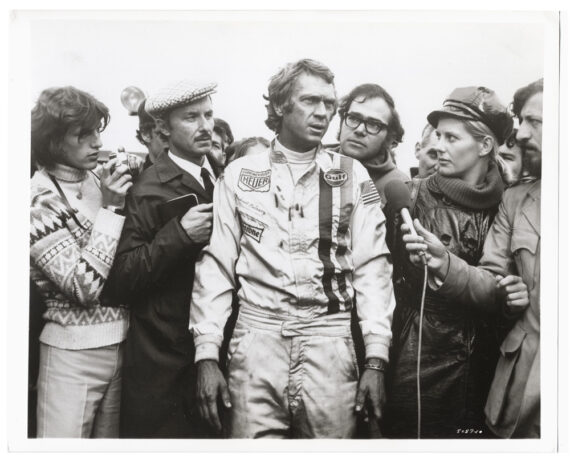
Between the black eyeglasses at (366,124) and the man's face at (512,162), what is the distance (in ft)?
1.99

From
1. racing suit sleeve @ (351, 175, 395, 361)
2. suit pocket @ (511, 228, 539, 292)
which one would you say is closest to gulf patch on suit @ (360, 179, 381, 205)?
racing suit sleeve @ (351, 175, 395, 361)

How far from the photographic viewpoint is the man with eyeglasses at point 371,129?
11.1 ft

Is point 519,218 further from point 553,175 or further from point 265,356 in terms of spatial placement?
point 265,356

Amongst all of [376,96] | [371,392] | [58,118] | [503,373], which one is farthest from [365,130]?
[58,118]

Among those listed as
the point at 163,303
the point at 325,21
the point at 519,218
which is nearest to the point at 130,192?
the point at 163,303

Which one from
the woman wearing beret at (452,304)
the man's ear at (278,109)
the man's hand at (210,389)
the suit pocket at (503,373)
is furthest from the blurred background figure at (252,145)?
the suit pocket at (503,373)

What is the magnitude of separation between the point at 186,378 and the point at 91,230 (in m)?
0.83

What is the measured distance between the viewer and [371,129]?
134 inches

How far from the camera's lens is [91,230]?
3283 mm

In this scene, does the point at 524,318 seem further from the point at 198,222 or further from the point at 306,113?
the point at 198,222

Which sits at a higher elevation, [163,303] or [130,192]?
[130,192]

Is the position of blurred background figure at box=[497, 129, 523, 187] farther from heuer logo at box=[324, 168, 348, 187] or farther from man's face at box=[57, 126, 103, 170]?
man's face at box=[57, 126, 103, 170]

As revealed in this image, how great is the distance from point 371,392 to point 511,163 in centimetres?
131

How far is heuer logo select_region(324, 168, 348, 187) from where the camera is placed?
333 centimetres
